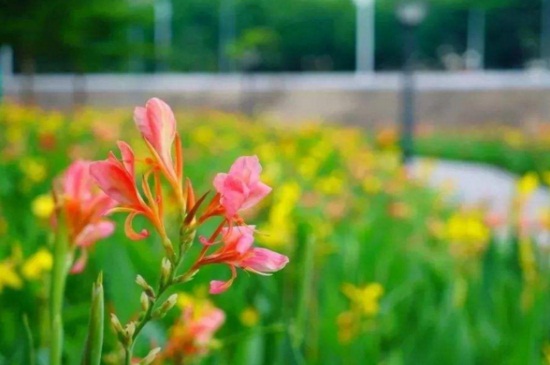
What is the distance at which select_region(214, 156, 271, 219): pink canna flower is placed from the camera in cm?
27

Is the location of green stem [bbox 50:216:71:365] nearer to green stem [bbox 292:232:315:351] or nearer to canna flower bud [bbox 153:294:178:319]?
canna flower bud [bbox 153:294:178:319]

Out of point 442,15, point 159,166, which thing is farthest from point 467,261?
point 442,15

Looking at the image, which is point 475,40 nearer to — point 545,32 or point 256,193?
point 545,32

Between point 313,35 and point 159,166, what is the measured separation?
2653 centimetres

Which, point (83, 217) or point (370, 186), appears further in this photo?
point (370, 186)

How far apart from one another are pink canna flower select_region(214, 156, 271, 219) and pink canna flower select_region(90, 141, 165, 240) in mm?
18

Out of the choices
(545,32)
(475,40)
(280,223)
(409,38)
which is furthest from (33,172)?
(475,40)

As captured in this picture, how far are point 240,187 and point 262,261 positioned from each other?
2cm

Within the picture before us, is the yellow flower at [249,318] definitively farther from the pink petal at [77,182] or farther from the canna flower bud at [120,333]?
the canna flower bud at [120,333]

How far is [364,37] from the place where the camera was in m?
25.5

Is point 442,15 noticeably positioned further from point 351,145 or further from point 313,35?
point 351,145

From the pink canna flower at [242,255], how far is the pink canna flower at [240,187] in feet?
0.03

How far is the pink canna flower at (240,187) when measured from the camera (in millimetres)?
275

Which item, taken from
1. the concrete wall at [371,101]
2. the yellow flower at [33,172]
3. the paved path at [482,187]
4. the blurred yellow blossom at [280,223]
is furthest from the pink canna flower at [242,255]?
the concrete wall at [371,101]
